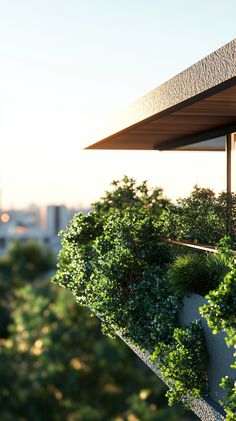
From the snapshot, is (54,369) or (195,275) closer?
(54,369)

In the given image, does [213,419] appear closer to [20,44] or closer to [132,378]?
[132,378]

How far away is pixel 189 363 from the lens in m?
8.01

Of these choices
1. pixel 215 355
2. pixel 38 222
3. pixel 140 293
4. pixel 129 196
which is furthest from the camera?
pixel 129 196

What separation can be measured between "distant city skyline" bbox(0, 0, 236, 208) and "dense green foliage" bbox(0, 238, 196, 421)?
3270mm

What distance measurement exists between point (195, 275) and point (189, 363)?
3.91ft

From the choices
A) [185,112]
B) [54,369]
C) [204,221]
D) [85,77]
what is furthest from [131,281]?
[85,77]

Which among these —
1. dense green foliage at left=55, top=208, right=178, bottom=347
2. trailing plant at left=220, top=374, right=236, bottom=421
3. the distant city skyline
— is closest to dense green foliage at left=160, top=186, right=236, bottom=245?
dense green foliage at left=55, top=208, right=178, bottom=347

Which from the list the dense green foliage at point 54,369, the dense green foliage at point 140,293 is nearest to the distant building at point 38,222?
the dense green foliage at point 54,369

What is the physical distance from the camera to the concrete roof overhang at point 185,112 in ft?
23.2

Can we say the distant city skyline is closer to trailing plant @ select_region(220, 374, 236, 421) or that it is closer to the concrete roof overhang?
the concrete roof overhang

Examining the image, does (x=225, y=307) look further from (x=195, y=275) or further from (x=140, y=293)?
(x=140, y=293)

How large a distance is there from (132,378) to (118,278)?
12.7m

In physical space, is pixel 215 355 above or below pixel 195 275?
below

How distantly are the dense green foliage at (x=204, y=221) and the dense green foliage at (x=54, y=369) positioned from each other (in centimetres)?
231
